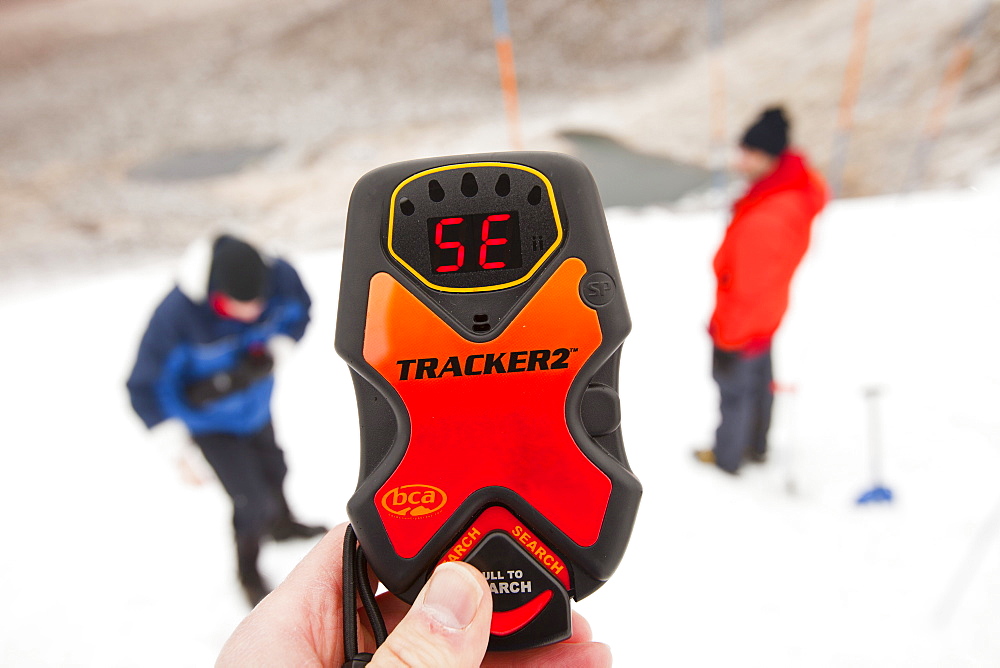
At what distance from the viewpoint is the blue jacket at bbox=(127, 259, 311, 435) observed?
3.58 feet

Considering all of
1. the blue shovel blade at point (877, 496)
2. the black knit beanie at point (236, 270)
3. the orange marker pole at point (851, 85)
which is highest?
the orange marker pole at point (851, 85)

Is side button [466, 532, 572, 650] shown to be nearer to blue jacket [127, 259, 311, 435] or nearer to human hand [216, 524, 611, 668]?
human hand [216, 524, 611, 668]

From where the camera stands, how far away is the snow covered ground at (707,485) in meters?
1.28

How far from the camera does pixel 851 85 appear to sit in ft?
8.07

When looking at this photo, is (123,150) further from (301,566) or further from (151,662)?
(301,566)

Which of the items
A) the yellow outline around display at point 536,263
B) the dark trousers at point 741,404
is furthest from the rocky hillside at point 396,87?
the yellow outline around display at point 536,263

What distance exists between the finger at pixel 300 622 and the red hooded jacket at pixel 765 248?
1070mm

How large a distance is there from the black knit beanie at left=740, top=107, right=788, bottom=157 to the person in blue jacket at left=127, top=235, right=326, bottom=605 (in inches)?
46.6

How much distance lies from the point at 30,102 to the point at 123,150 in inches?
15.5

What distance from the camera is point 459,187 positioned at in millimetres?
553

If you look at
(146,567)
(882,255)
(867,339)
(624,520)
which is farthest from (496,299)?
(882,255)

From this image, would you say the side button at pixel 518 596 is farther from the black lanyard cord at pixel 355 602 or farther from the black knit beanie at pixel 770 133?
the black knit beanie at pixel 770 133

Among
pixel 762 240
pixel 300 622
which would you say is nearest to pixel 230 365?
pixel 300 622

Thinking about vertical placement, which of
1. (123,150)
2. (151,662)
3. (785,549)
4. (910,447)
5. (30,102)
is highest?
(30,102)
